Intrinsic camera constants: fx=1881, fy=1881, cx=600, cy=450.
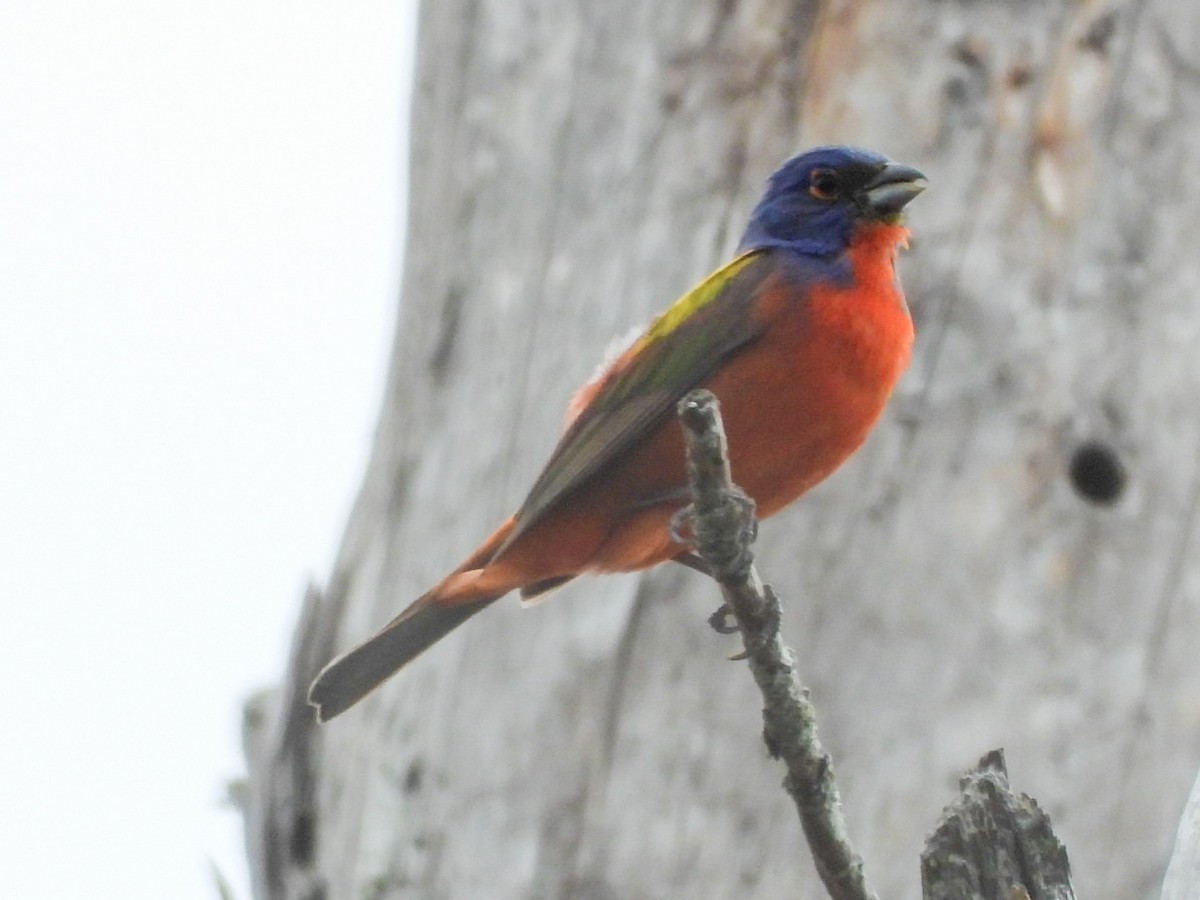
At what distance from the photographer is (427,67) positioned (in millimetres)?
5578

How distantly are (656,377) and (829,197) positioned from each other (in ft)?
2.42

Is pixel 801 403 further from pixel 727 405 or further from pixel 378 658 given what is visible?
pixel 378 658

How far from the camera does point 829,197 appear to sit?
14.4 feet

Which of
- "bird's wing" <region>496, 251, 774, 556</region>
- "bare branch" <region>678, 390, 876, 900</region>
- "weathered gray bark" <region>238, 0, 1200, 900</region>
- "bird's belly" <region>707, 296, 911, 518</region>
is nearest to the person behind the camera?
"bare branch" <region>678, 390, 876, 900</region>

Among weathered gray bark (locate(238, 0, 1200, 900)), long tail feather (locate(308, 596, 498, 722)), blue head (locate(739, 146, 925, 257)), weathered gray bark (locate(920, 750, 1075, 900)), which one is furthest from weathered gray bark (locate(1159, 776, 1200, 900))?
long tail feather (locate(308, 596, 498, 722))

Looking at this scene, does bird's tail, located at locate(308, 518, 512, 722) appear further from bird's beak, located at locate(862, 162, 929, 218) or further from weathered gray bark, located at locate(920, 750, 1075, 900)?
weathered gray bark, located at locate(920, 750, 1075, 900)

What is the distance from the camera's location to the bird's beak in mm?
4266

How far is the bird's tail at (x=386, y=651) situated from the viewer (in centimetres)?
427

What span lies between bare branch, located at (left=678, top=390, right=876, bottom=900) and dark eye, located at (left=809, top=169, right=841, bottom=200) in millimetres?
1696

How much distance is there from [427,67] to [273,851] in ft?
7.59

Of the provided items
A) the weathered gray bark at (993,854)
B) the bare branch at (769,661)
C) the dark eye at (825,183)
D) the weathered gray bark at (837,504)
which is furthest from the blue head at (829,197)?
the weathered gray bark at (993,854)

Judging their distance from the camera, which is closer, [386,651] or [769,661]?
[769,661]

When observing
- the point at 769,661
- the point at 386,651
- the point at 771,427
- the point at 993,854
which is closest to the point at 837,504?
the point at 771,427

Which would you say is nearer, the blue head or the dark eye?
the blue head
